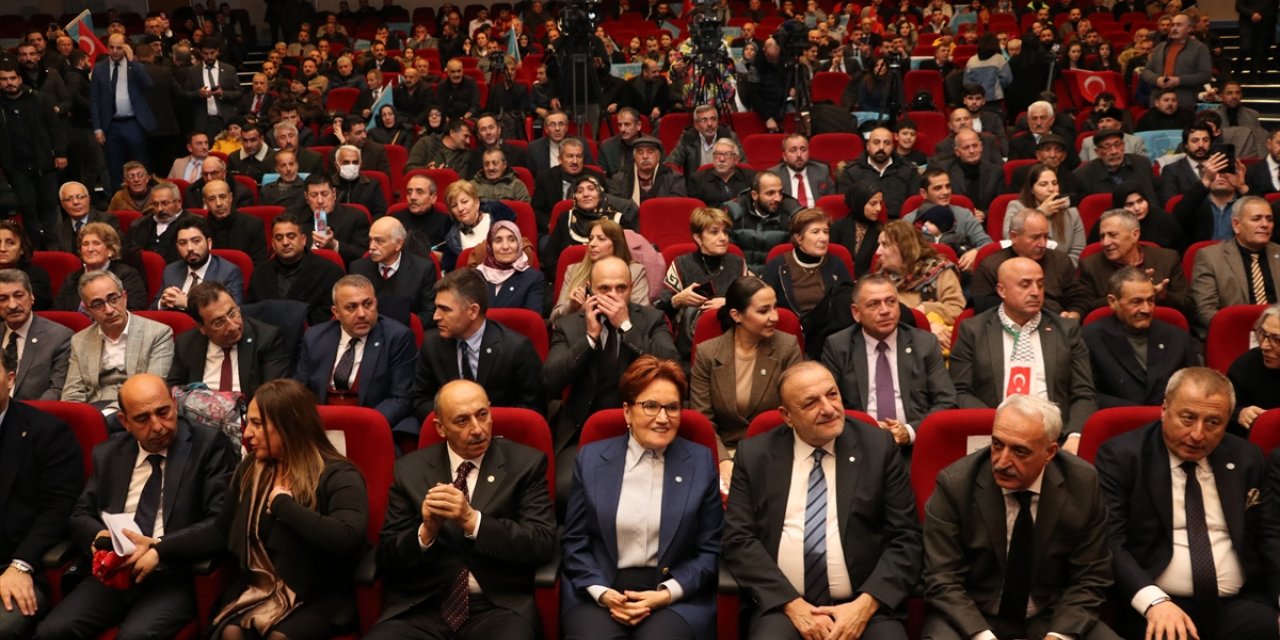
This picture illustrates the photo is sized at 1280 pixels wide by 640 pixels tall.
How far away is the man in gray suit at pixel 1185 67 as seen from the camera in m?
8.66

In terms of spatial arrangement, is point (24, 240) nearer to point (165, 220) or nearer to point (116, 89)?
point (165, 220)

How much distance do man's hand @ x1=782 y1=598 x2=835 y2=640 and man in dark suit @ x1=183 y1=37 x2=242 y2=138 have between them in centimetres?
788

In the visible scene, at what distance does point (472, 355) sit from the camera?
162 inches

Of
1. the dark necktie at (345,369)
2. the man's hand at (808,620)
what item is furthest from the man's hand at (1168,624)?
the dark necktie at (345,369)

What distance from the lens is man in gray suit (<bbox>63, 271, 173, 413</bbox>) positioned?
4.37 m

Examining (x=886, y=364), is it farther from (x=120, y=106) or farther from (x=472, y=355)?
(x=120, y=106)

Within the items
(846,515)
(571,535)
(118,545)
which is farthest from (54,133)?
(846,515)

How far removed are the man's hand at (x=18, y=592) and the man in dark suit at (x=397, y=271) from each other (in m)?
2.04

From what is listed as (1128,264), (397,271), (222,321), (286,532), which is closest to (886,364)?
(1128,264)

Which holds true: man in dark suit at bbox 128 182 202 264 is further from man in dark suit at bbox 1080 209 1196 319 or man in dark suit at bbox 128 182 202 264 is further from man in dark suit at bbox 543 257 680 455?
man in dark suit at bbox 1080 209 1196 319

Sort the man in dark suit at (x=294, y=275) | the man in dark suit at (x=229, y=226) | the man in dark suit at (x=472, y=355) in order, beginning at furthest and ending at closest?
the man in dark suit at (x=229, y=226) < the man in dark suit at (x=294, y=275) < the man in dark suit at (x=472, y=355)

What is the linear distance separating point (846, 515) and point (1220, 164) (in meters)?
3.72

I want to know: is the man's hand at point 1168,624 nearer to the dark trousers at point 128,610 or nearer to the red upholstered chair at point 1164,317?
the red upholstered chair at point 1164,317

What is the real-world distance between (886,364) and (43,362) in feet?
10.4
